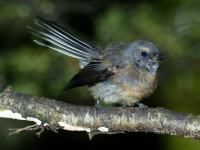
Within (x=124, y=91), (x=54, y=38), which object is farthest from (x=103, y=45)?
(x=124, y=91)

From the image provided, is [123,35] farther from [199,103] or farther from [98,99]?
[98,99]

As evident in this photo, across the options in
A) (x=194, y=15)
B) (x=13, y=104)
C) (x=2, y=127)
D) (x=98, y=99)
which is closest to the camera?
(x=13, y=104)

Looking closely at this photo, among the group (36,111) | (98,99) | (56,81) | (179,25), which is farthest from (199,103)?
(36,111)

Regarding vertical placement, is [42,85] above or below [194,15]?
below

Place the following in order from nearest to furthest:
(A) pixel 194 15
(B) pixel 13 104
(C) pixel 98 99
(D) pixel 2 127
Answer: (B) pixel 13 104, (C) pixel 98 99, (D) pixel 2 127, (A) pixel 194 15

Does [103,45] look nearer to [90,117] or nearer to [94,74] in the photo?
[94,74]

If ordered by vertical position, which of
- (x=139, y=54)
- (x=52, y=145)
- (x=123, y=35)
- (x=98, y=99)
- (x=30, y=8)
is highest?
(x=30, y=8)
